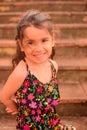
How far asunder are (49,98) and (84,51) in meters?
1.39

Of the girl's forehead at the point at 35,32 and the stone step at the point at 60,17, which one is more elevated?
the girl's forehead at the point at 35,32

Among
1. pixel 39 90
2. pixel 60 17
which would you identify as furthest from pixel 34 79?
pixel 60 17

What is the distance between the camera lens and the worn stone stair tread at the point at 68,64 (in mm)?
2602

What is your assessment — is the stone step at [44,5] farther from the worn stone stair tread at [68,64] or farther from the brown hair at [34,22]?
the brown hair at [34,22]

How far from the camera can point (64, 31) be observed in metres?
3.21

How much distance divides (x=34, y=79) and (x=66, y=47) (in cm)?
134

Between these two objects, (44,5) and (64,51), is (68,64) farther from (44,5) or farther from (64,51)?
(44,5)

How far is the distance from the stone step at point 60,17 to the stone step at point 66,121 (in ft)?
5.28

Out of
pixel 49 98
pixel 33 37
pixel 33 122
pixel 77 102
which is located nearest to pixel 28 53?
pixel 33 37

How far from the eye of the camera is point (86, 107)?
7.68ft

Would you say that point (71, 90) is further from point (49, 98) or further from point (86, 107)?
point (49, 98)

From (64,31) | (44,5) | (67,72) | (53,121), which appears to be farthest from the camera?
(44,5)

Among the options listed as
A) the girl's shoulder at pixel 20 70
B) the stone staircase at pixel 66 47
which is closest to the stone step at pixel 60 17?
the stone staircase at pixel 66 47

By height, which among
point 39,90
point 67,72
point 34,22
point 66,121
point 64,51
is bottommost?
point 66,121
